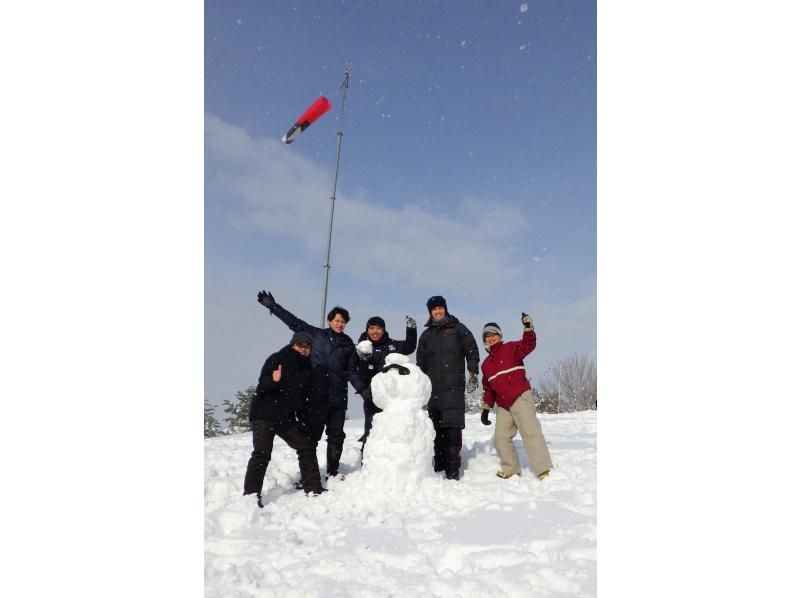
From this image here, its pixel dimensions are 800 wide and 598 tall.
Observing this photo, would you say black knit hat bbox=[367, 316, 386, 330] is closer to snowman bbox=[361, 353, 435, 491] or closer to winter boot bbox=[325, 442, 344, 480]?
snowman bbox=[361, 353, 435, 491]

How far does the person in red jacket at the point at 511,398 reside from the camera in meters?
4.33

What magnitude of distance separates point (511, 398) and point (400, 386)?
0.98 meters

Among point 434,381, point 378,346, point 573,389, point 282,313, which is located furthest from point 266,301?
point 573,389

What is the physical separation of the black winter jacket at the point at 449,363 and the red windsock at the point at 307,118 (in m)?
1.96

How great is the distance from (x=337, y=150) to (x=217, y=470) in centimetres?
322

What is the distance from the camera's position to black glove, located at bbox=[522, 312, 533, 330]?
166 inches

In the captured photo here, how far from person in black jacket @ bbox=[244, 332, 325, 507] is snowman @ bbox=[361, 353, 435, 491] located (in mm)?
553

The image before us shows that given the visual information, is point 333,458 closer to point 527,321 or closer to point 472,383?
point 472,383

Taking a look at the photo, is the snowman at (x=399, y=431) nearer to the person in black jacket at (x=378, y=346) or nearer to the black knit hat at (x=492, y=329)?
the person in black jacket at (x=378, y=346)

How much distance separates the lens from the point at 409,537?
10.2 feet

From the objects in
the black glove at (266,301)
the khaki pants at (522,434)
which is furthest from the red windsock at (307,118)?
the khaki pants at (522,434)
